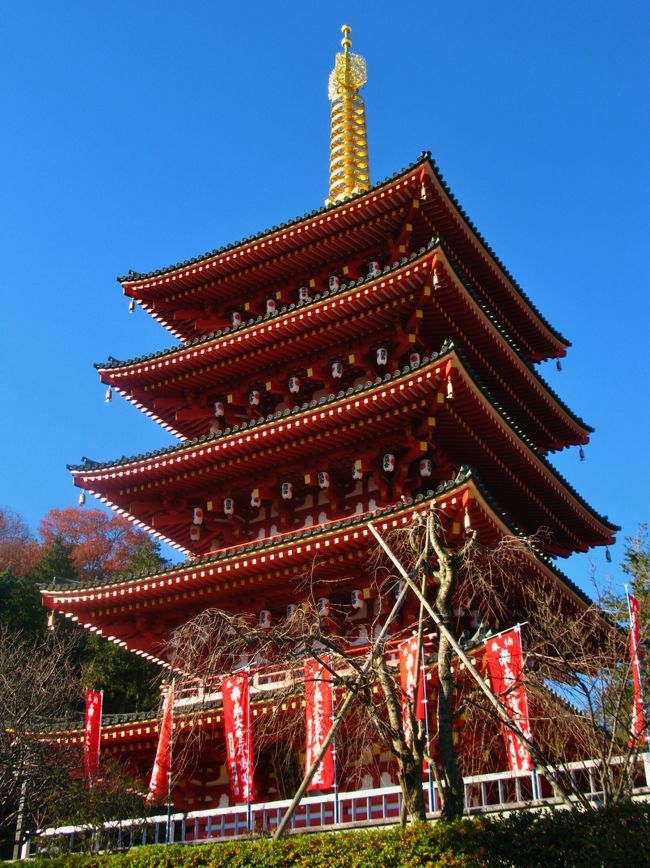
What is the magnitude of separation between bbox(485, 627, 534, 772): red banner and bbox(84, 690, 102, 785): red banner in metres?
7.44

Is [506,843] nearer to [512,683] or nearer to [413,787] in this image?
[413,787]

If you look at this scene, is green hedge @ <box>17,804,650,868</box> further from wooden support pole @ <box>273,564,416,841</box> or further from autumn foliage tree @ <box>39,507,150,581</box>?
autumn foliage tree @ <box>39,507,150,581</box>

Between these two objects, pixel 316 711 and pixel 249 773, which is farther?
pixel 249 773

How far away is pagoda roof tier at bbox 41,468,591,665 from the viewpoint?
15.2 m

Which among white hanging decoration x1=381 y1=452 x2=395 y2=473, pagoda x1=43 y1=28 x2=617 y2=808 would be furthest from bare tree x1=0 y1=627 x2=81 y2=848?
white hanging decoration x1=381 y1=452 x2=395 y2=473

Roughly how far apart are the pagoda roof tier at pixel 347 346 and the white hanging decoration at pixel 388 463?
8.23 feet

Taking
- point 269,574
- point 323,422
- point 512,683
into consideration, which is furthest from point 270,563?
point 512,683

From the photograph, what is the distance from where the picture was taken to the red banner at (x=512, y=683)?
1167 centimetres

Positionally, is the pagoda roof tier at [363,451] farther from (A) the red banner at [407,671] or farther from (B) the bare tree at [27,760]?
(A) the red banner at [407,671]

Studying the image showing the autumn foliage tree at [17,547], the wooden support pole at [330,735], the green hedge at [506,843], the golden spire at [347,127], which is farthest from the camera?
the autumn foliage tree at [17,547]

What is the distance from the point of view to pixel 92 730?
1705cm

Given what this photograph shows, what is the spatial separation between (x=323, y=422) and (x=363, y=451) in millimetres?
989

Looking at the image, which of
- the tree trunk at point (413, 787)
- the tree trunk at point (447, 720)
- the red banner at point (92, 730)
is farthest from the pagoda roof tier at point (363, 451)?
the tree trunk at point (413, 787)

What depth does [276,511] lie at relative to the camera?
1912 cm
